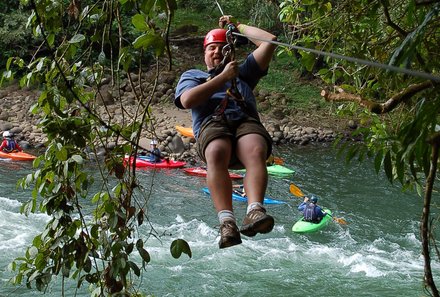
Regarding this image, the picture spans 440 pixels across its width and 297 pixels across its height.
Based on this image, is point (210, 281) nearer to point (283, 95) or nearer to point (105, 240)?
point (105, 240)

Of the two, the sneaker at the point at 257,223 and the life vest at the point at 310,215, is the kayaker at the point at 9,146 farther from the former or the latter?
the sneaker at the point at 257,223

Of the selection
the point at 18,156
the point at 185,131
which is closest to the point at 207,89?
the point at 18,156

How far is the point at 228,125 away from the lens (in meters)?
2.67

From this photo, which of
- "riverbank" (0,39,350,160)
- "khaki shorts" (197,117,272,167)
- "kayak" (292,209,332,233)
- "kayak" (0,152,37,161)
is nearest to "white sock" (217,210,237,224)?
"khaki shorts" (197,117,272,167)

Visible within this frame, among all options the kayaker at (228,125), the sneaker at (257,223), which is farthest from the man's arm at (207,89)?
the sneaker at (257,223)

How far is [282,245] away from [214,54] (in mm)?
5747

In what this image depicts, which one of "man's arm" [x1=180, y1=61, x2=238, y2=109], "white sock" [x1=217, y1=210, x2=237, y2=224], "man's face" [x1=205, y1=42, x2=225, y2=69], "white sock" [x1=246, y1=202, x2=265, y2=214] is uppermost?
"man's face" [x1=205, y1=42, x2=225, y2=69]

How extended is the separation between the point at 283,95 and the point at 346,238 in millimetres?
8068

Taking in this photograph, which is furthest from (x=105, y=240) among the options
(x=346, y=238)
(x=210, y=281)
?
(x=346, y=238)

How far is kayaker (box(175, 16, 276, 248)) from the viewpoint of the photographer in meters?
2.46

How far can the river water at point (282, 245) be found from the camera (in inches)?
272

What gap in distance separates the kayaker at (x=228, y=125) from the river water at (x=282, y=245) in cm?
293

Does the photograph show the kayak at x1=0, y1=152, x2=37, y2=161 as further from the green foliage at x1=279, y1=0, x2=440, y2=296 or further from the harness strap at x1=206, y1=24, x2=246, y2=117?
the harness strap at x1=206, y1=24, x2=246, y2=117

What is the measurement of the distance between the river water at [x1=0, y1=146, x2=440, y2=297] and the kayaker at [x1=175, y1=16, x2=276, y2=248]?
9.60ft
